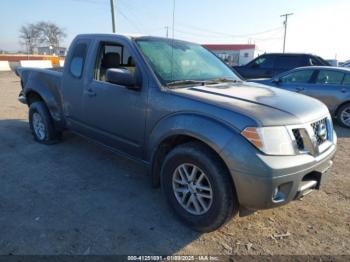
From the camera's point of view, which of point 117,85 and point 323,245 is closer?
point 323,245

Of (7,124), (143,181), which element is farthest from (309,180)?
(7,124)

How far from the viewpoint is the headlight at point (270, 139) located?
7.93 ft

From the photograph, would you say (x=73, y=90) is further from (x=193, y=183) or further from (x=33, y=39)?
(x=33, y=39)

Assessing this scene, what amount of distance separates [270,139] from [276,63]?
1102 cm

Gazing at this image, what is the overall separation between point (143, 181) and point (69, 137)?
2497 mm

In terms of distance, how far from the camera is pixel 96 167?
14.6ft

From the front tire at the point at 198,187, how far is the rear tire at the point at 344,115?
20.4 feet

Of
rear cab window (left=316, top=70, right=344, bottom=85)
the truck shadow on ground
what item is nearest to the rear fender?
the truck shadow on ground

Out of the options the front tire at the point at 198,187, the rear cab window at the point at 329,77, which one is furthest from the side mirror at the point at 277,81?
the front tire at the point at 198,187

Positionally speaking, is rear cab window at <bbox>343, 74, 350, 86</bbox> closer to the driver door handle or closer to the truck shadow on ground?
the truck shadow on ground

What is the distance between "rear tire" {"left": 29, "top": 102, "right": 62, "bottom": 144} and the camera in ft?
16.8

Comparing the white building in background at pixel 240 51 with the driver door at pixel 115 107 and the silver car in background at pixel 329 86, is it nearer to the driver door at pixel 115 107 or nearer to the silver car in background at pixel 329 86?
the silver car in background at pixel 329 86

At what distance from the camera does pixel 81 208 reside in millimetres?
3295

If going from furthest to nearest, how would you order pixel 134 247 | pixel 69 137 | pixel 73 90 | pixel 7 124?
pixel 7 124 < pixel 69 137 < pixel 73 90 < pixel 134 247
